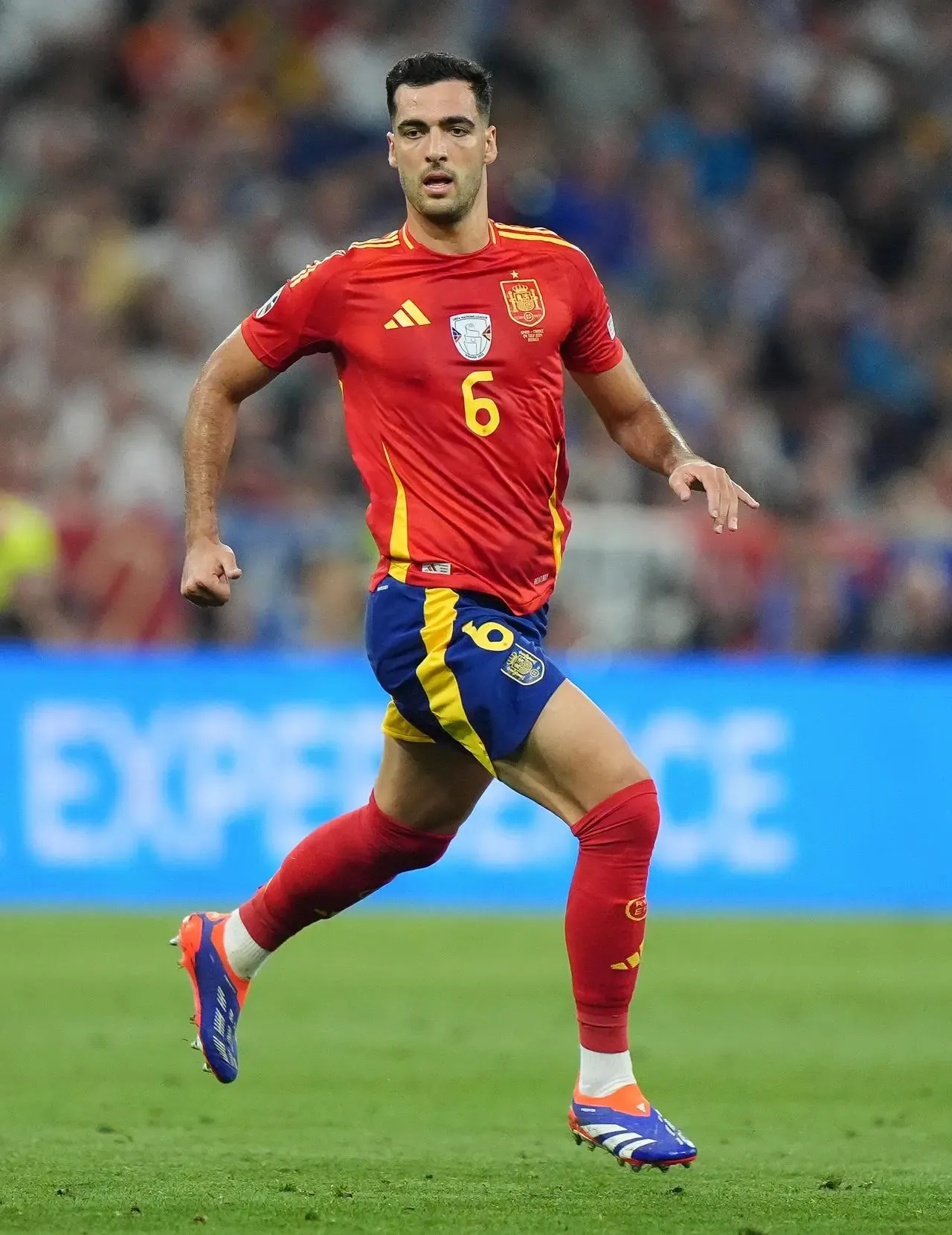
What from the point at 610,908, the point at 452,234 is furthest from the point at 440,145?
the point at 610,908

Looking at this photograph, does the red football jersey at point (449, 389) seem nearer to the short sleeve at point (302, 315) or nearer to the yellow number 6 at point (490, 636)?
the short sleeve at point (302, 315)

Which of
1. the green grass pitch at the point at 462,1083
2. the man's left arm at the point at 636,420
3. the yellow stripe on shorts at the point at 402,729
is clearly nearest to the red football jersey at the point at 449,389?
the man's left arm at the point at 636,420

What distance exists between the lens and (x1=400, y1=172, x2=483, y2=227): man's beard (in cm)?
549

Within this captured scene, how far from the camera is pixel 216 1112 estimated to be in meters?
6.46

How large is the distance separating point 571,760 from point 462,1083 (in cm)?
221

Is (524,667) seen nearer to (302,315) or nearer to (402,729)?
(402,729)

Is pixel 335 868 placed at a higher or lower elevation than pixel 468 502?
lower

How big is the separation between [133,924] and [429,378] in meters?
6.33

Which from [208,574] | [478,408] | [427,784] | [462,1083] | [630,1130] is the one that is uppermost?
[478,408]

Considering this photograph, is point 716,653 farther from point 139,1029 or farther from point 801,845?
point 139,1029

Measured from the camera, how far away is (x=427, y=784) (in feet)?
18.8

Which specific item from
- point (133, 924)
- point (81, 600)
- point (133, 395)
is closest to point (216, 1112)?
point (133, 924)

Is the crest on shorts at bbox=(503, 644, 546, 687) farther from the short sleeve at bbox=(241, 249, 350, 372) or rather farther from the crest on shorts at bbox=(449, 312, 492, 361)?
the short sleeve at bbox=(241, 249, 350, 372)

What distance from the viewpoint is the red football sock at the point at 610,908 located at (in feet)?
17.2
